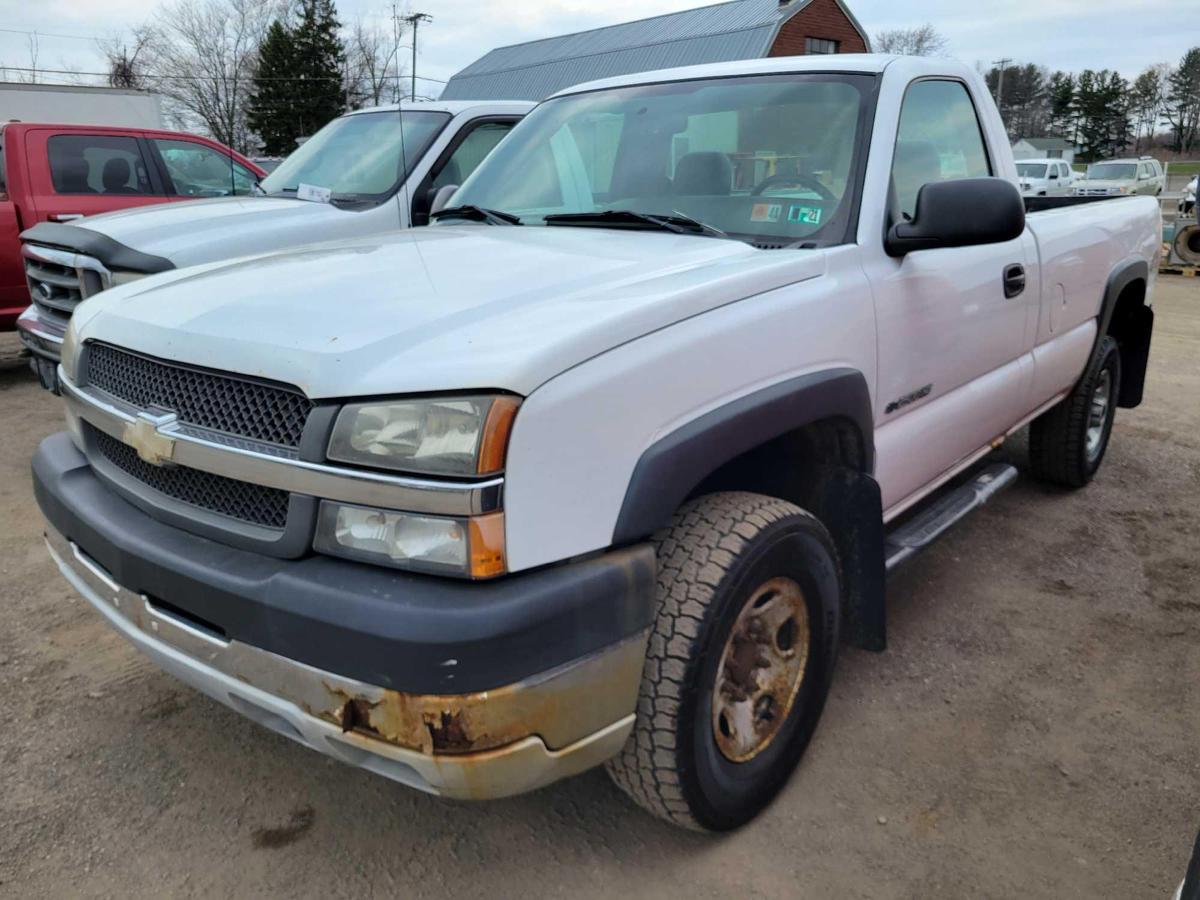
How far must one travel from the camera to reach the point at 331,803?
2494mm

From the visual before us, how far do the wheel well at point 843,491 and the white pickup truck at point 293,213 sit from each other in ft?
9.59

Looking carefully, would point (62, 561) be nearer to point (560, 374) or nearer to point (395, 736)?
point (395, 736)

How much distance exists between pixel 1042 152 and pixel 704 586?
6905 centimetres

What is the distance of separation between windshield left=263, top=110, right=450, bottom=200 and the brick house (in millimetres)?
25219

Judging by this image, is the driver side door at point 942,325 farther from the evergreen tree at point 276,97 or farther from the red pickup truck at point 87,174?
the evergreen tree at point 276,97

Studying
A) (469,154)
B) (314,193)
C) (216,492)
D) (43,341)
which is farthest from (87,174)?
(216,492)

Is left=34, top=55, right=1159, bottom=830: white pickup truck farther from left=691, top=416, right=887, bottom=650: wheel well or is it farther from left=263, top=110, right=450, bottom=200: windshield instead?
left=263, top=110, right=450, bottom=200: windshield

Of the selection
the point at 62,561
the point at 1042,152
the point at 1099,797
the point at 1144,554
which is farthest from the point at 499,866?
the point at 1042,152

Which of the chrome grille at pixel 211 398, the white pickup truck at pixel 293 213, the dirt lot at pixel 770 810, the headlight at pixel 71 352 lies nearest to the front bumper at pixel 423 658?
the chrome grille at pixel 211 398

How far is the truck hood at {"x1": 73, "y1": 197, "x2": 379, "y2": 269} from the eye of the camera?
4.77 meters

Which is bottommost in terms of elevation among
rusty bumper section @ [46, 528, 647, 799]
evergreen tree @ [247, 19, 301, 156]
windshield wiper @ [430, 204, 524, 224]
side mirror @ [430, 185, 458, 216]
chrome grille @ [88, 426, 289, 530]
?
rusty bumper section @ [46, 528, 647, 799]

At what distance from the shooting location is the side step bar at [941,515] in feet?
9.84

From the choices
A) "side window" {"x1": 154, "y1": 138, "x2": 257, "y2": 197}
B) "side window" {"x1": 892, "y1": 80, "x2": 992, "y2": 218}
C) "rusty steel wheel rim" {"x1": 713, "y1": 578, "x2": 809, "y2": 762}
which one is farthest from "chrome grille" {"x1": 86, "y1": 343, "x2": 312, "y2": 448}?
"side window" {"x1": 154, "y1": 138, "x2": 257, "y2": 197}

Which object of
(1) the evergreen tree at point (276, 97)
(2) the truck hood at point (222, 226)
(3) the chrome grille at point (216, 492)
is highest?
(1) the evergreen tree at point (276, 97)
